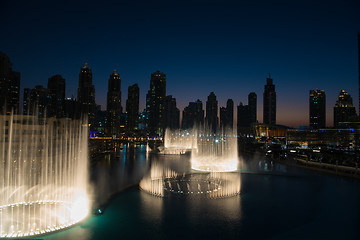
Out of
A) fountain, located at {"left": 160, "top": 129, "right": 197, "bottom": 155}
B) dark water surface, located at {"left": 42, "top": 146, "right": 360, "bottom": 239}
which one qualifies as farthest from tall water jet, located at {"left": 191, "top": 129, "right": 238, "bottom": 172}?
dark water surface, located at {"left": 42, "top": 146, "right": 360, "bottom": 239}

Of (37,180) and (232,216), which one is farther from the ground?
(232,216)

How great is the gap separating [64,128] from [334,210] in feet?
146

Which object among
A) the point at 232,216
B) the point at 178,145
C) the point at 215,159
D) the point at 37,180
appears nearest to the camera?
the point at 232,216

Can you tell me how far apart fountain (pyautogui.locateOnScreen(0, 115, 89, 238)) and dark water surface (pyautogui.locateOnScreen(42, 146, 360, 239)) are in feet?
4.62

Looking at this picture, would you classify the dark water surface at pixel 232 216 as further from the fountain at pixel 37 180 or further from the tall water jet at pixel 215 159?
the tall water jet at pixel 215 159

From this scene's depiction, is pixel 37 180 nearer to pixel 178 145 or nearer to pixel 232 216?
pixel 232 216

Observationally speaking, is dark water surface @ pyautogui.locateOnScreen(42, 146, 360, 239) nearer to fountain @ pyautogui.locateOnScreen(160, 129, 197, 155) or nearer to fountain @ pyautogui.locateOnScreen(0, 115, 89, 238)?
fountain @ pyautogui.locateOnScreen(0, 115, 89, 238)

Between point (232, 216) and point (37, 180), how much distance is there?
69.0 feet

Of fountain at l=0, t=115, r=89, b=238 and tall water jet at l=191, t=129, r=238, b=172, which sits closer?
fountain at l=0, t=115, r=89, b=238

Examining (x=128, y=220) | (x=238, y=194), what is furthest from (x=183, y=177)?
(x=128, y=220)

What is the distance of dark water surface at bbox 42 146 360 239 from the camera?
12.2 metres

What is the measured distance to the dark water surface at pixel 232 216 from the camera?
40.0 ft

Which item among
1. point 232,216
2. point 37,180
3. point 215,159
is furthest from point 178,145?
point 232,216

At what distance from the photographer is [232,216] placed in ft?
47.4
